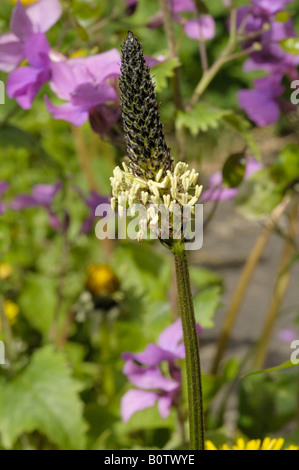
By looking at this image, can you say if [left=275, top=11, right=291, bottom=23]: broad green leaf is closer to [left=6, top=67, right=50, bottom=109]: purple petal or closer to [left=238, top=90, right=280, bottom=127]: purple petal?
[left=238, top=90, right=280, bottom=127]: purple petal

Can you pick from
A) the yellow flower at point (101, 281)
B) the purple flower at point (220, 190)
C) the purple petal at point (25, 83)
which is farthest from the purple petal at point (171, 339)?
the yellow flower at point (101, 281)

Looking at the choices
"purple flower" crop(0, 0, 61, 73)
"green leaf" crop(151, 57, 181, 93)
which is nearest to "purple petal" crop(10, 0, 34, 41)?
"purple flower" crop(0, 0, 61, 73)

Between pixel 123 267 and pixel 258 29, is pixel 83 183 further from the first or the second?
pixel 258 29

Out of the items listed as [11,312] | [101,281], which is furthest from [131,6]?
[11,312]

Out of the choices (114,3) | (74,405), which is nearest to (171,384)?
(74,405)

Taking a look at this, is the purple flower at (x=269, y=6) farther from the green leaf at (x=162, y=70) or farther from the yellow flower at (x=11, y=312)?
the yellow flower at (x=11, y=312)

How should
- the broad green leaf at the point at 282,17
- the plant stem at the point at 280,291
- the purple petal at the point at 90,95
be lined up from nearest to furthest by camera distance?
the purple petal at the point at 90,95, the broad green leaf at the point at 282,17, the plant stem at the point at 280,291
